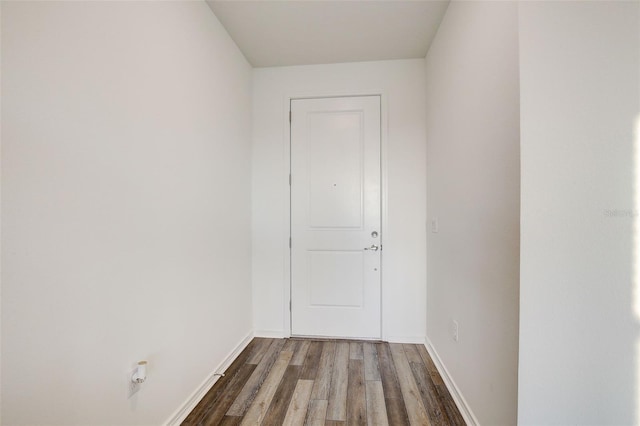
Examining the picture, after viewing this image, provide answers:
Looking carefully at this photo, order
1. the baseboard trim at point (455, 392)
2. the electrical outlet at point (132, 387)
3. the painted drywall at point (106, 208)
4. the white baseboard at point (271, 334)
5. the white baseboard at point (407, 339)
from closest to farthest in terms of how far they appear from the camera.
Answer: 1. the painted drywall at point (106, 208)
2. the electrical outlet at point (132, 387)
3. the baseboard trim at point (455, 392)
4. the white baseboard at point (407, 339)
5. the white baseboard at point (271, 334)

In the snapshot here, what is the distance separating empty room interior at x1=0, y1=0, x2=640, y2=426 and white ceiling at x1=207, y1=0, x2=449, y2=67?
15 mm

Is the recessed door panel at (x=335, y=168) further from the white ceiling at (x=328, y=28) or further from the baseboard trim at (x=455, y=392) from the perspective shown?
the baseboard trim at (x=455, y=392)

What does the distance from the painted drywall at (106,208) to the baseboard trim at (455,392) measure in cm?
162

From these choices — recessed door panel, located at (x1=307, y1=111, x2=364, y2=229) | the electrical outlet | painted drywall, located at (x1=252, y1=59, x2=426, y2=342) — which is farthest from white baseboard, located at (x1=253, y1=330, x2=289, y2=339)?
the electrical outlet

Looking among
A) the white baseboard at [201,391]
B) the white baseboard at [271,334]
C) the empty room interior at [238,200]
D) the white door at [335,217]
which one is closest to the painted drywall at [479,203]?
the empty room interior at [238,200]

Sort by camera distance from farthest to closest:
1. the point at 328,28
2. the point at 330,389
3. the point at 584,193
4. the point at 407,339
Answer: the point at 407,339, the point at 328,28, the point at 330,389, the point at 584,193

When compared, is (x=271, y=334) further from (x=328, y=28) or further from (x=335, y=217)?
(x=328, y=28)

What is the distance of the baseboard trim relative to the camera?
1489 millimetres

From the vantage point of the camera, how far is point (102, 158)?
3.52 feet

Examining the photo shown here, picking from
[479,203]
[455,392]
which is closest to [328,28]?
[479,203]

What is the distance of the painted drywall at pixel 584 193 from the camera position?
1025 mm

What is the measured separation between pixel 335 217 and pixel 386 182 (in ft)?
1.89

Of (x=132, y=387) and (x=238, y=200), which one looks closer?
(x=132, y=387)

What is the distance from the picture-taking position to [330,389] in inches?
71.6
